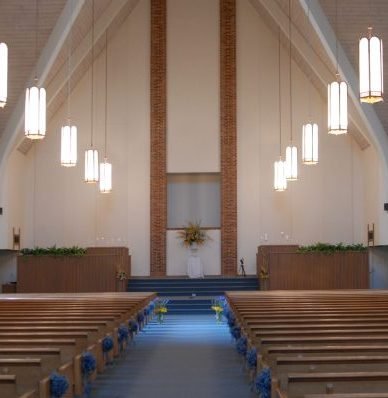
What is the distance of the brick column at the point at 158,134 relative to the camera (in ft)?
79.6

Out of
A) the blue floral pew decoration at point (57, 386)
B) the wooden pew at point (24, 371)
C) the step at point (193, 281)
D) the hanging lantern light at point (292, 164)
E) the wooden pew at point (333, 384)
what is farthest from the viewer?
the step at point (193, 281)

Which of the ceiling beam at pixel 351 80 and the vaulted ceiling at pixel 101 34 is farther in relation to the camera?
the ceiling beam at pixel 351 80

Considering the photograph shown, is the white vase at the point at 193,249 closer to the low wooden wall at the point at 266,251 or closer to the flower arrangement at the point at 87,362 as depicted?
the low wooden wall at the point at 266,251

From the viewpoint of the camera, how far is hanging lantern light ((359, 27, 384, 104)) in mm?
10797

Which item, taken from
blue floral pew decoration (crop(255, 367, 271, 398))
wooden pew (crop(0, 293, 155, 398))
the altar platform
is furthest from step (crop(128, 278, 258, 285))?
blue floral pew decoration (crop(255, 367, 271, 398))

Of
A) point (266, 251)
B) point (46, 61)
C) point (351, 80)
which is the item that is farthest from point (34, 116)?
point (266, 251)

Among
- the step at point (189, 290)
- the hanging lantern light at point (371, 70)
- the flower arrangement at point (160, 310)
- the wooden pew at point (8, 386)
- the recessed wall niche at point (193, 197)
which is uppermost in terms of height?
the hanging lantern light at point (371, 70)

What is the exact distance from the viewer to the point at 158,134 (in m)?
24.5

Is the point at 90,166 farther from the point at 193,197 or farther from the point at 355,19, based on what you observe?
the point at 355,19

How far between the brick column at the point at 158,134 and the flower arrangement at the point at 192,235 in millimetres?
631

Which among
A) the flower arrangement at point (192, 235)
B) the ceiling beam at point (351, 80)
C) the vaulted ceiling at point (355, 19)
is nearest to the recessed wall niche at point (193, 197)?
the flower arrangement at point (192, 235)

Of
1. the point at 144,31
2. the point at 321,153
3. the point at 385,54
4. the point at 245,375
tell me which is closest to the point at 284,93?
the point at 321,153

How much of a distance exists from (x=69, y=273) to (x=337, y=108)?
10.6 m

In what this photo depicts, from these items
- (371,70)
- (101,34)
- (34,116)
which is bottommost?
(34,116)
